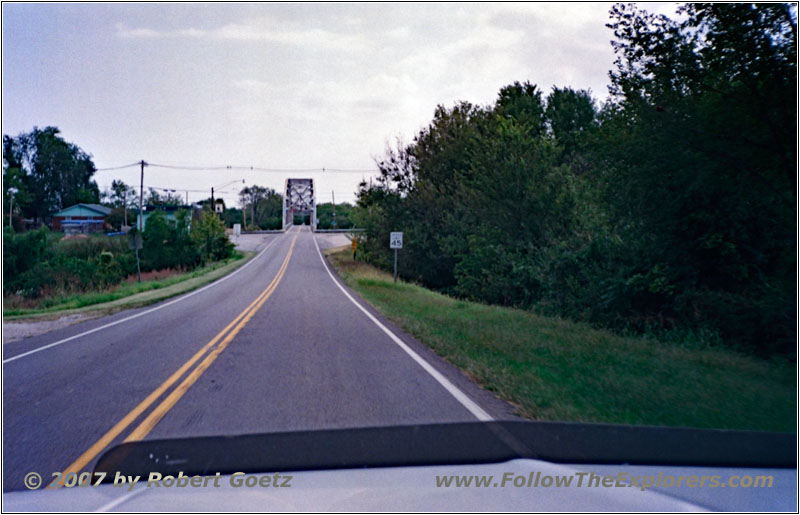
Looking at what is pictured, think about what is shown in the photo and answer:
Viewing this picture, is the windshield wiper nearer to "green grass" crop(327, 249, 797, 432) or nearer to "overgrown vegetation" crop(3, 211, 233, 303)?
"green grass" crop(327, 249, 797, 432)

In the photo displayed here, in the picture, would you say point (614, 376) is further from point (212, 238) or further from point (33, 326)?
point (212, 238)

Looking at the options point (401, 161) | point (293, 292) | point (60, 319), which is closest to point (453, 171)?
point (401, 161)

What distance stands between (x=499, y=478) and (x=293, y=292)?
24.1 meters

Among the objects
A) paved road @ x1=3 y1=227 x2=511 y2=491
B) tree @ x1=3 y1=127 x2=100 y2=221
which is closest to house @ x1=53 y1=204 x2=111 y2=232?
tree @ x1=3 y1=127 x2=100 y2=221

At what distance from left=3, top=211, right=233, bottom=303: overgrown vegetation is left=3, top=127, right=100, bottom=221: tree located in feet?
115

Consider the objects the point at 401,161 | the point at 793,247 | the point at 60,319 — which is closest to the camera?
the point at 793,247

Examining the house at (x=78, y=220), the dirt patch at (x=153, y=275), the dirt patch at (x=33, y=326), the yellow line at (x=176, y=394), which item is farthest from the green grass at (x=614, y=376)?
the house at (x=78, y=220)

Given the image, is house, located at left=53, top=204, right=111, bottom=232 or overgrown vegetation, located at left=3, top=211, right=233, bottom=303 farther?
house, located at left=53, top=204, right=111, bottom=232

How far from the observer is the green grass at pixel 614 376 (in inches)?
265

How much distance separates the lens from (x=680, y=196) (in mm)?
12984

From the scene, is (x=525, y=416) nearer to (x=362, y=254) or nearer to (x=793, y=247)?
(x=793, y=247)

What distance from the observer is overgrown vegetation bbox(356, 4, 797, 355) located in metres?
9.85

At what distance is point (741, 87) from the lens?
1002 cm

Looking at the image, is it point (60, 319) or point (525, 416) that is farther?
point (60, 319)
